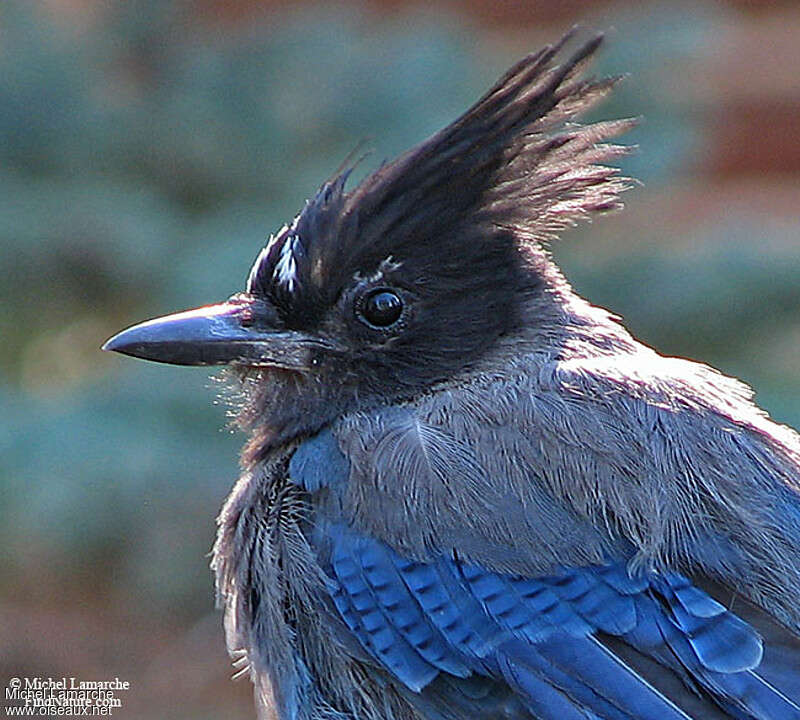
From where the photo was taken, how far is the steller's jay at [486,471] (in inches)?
92.7

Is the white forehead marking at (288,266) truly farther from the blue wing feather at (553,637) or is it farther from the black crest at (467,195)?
the blue wing feather at (553,637)

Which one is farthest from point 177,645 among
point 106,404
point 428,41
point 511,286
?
point 511,286

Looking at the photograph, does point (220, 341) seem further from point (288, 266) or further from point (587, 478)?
point (587, 478)

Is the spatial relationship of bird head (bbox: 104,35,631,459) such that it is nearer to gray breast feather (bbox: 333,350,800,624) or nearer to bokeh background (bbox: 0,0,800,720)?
gray breast feather (bbox: 333,350,800,624)

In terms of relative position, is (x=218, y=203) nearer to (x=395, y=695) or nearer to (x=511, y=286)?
(x=511, y=286)

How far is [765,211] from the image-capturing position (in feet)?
19.2

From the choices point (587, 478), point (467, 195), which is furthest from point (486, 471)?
point (467, 195)

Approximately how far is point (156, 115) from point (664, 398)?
2.06 m

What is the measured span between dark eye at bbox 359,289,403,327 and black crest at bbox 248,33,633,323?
0.04 meters

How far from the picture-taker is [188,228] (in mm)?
4195

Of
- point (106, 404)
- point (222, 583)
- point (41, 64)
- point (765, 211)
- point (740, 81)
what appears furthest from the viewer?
point (740, 81)

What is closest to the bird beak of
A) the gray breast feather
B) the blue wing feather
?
the gray breast feather

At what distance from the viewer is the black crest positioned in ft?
9.00

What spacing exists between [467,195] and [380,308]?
0.78 feet
